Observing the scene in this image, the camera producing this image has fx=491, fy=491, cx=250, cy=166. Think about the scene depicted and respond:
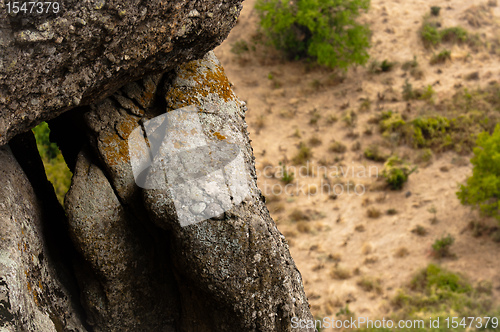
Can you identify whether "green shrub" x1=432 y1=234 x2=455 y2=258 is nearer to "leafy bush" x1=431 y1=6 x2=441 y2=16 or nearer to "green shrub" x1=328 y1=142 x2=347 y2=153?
"green shrub" x1=328 y1=142 x2=347 y2=153

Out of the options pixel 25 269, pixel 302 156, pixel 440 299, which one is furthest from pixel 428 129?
pixel 25 269

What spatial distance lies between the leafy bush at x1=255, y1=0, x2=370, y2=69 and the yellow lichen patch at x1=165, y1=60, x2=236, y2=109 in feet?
36.8

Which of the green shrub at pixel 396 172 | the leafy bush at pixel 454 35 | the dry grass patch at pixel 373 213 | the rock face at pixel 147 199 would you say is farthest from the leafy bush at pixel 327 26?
the rock face at pixel 147 199

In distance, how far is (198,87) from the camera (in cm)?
435

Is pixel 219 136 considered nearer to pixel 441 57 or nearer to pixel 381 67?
pixel 381 67

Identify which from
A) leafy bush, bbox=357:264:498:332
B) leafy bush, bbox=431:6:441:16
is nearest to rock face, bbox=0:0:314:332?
leafy bush, bbox=357:264:498:332

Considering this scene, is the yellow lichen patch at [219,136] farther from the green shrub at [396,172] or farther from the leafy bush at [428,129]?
the leafy bush at [428,129]

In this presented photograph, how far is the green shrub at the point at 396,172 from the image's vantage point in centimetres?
1216

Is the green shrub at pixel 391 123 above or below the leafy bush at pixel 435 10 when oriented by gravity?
below

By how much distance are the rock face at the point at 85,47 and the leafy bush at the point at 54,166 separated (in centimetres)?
651

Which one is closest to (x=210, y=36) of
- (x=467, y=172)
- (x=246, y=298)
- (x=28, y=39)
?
(x=28, y=39)

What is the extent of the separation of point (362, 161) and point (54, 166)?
7.68 metres

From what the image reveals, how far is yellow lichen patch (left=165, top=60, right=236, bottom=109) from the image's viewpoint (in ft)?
13.8

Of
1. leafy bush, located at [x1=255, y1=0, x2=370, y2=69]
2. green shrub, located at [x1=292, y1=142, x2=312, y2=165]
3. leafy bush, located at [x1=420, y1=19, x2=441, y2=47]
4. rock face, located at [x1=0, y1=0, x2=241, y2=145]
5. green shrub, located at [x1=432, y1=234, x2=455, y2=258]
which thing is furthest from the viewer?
leafy bush, located at [x1=420, y1=19, x2=441, y2=47]
